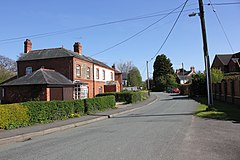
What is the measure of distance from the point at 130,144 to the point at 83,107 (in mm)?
11880

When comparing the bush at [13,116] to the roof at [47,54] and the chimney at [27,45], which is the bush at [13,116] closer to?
the roof at [47,54]

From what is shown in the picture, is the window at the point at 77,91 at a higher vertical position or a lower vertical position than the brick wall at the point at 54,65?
lower

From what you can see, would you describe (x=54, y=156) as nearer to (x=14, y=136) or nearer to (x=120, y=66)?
(x=14, y=136)

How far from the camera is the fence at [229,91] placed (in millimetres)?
22016

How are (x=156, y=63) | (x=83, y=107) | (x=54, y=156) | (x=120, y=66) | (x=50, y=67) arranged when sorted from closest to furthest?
(x=54, y=156) → (x=83, y=107) → (x=50, y=67) → (x=156, y=63) → (x=120, y=66)

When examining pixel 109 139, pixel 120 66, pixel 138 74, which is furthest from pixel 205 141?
pixel 120 66

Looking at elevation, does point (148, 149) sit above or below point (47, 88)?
below

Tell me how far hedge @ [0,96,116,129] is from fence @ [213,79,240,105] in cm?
1195

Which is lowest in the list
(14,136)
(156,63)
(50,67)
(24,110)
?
(14,136)

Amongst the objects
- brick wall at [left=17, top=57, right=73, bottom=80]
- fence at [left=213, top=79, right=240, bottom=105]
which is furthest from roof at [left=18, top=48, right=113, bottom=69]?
fence at [left=213, top=79, right=240, bottom=105]

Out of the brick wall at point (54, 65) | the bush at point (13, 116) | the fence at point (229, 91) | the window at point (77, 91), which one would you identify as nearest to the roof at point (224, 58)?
the fence at point (229, 91)

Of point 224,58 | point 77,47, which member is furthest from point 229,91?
point 224,58

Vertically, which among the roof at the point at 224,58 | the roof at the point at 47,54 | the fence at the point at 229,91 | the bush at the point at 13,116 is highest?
the roof at the point at 224,58

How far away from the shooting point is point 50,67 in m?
35.5
